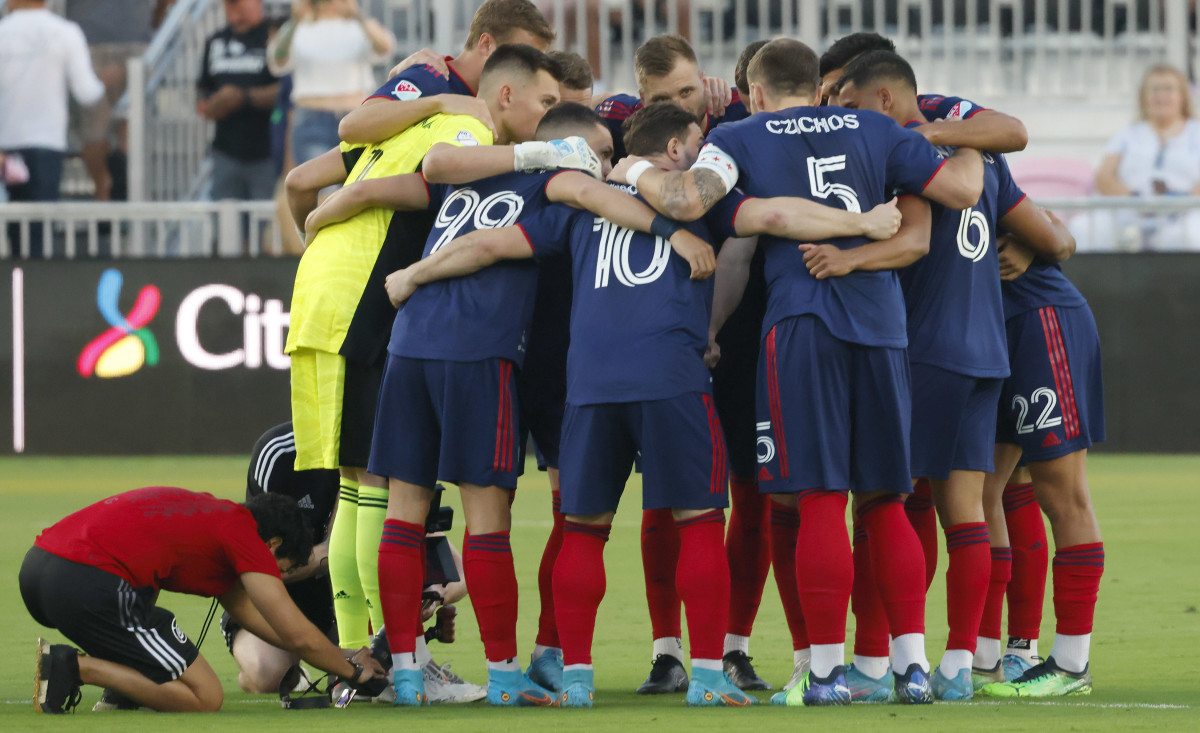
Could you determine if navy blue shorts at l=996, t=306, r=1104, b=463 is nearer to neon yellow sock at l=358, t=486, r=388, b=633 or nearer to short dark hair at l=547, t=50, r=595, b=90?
short dark hair at l=547, t=50, r=595, b=90

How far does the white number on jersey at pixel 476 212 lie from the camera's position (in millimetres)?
5426

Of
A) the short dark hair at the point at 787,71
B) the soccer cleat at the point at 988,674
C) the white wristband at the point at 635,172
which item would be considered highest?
the short dark hair at the point at 787,71

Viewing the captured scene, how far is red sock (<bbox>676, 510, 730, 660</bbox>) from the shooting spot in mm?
4984

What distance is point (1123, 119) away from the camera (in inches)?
646

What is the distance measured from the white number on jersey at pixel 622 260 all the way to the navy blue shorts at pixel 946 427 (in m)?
0.88

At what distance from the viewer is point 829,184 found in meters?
5.13

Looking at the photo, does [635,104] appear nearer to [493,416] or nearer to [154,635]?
[493,416]

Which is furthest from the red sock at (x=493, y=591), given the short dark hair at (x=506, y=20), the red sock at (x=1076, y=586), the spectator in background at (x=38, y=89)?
the spectator in background at (x=38, y=89)

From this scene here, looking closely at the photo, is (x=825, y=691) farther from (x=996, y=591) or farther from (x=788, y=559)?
(x=996, y=591)

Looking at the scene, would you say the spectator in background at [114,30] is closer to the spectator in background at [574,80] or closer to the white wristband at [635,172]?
the spectator in background at [574,80]

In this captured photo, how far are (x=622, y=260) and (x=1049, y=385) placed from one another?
4.85 feet

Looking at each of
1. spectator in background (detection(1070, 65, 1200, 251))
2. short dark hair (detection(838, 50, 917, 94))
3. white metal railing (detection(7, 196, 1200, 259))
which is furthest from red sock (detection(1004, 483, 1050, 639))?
spectator in background (detection(1070, 65, 1200, 251))

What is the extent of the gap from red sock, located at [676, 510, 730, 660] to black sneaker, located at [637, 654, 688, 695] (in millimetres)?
471

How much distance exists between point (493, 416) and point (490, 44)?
1.68 meters
